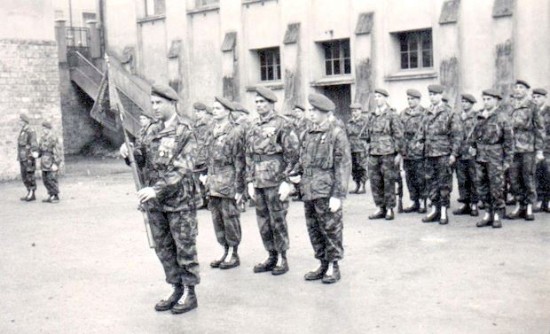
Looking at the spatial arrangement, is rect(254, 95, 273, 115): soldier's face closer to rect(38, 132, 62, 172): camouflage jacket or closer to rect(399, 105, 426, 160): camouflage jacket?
rect(399, 105, 426, 160): camouflage jacket

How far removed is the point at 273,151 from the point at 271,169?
0.73 feet

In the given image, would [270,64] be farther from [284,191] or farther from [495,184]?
[284,191]

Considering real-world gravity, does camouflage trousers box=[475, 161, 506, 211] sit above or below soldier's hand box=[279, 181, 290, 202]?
below

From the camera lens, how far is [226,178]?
867 centimetres

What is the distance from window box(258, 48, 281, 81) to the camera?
1021 inches

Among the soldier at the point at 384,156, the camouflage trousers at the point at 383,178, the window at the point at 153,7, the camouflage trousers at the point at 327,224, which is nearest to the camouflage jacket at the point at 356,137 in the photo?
the soldier at the point at 384,156

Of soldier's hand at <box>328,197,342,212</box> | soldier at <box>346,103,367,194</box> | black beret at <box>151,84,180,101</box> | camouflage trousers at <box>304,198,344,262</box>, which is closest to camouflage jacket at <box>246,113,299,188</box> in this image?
camouflage trousers at <box>304,198,344,262</box>

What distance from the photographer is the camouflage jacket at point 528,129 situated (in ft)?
38.1

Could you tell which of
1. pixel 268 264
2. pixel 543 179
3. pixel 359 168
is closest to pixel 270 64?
pixel 359 168

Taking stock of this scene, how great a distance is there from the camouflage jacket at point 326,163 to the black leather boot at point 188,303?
1714mm

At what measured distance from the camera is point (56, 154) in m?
16.3

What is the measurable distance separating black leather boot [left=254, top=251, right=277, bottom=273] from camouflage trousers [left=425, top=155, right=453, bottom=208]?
3900mm

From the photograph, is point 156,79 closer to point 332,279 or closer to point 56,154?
point 56,154

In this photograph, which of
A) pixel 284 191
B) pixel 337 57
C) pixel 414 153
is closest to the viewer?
pixel 284 191
